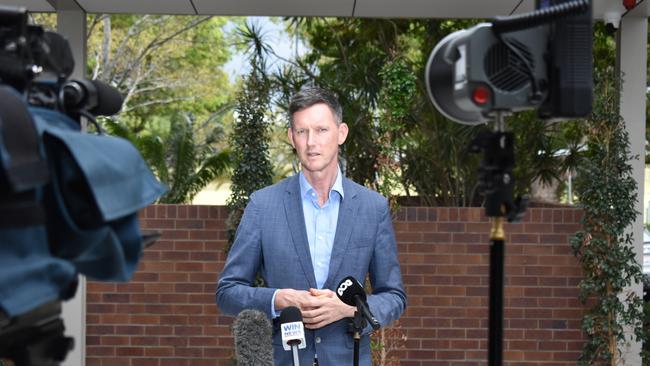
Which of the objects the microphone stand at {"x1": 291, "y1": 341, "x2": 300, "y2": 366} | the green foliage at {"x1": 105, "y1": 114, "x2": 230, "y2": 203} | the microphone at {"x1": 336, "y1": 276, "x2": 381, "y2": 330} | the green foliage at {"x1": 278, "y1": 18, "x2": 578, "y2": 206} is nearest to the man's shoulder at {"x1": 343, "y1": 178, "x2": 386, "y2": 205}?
the microphone at {"x1": 336, "y1": 276, "x2": 381, "y2": 330}

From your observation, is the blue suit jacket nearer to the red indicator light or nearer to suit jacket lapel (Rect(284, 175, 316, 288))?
suit jacket lapel (Rect(284, 175, 316, 288))

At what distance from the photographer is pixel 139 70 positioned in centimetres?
2111

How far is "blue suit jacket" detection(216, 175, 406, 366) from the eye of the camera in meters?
3.38

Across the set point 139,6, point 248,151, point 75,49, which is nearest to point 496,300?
point 139,6

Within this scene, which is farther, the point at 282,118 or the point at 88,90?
the point at 282,118

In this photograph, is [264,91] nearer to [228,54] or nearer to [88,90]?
[88,90]

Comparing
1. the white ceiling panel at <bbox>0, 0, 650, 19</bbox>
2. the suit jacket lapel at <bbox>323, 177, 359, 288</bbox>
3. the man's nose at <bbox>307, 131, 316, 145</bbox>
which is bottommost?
the suit jacket lapel at <bbox>323, 177, 359, 288</bbox>

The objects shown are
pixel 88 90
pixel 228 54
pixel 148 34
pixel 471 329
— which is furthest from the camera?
pixel 228 54

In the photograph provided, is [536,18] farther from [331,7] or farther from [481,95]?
[331,7]

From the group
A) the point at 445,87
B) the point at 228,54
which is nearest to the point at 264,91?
the point at 445,87

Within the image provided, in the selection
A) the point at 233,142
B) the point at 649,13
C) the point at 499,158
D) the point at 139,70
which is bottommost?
the point at 499,158

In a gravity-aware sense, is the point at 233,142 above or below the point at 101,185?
above

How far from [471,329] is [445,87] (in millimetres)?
4954

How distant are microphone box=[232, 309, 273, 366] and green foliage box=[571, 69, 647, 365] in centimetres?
370
